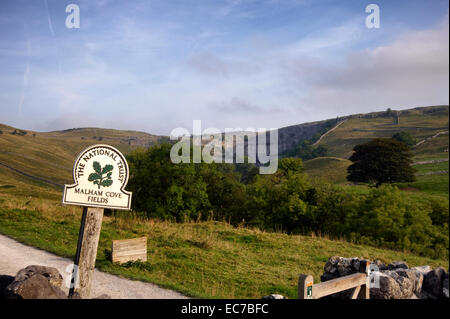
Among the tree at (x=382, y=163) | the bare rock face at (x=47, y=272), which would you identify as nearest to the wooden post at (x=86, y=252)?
the bare rock face at (x=47, y=272)

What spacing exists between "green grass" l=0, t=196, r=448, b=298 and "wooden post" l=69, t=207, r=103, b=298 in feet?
11.3

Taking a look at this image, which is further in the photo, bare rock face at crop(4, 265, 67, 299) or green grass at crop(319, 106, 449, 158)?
green grass at crop(319, 106, 449, 158)

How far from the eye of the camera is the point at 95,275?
11.1 meters

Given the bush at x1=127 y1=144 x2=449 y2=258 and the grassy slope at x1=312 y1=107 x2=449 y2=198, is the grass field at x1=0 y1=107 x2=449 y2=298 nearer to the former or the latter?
the bush at x1=127 y1=144 x2=449 y2=258

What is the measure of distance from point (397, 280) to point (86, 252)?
8912 mm

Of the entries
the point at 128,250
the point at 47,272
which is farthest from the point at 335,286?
the point at 128,250

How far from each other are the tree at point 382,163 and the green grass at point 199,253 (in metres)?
45.2

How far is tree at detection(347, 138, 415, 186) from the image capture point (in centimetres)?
6125

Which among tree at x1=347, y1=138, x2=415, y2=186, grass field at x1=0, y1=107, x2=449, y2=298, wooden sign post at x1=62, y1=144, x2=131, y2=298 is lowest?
grass field at x1=0, y1=107, x2=449, y2=298

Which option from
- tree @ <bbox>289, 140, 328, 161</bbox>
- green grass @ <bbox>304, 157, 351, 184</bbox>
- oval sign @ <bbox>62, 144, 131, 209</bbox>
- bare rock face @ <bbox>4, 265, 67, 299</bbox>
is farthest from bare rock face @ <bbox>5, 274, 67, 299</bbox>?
tree @ <bbox>289, 140, 328, 161</bbox>

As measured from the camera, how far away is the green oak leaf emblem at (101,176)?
775 cm

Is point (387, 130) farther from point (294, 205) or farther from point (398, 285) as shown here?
point (398, 285)
